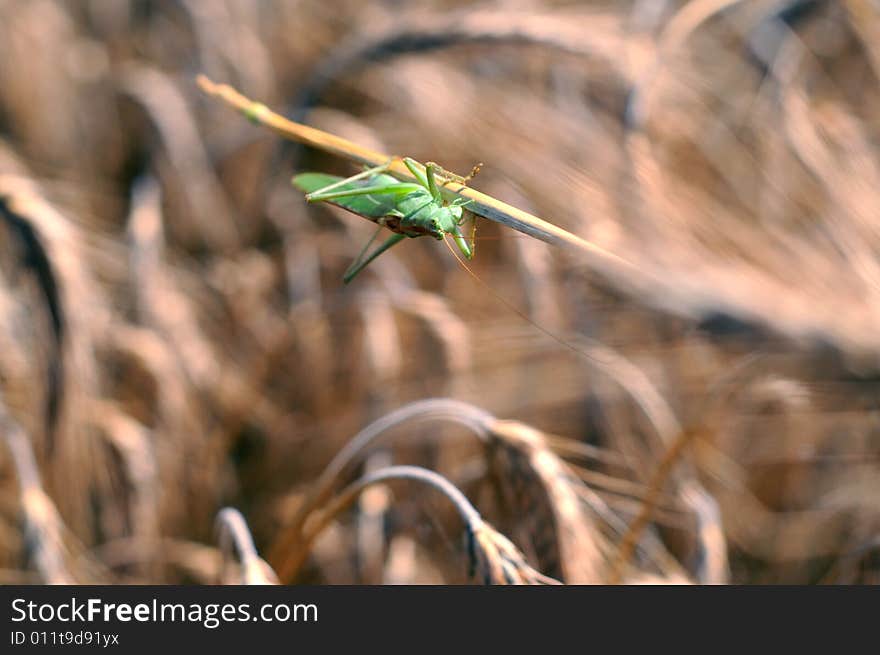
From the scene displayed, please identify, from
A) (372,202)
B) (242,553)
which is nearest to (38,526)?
(242,553)

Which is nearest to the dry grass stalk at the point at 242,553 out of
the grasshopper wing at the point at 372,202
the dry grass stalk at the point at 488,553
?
the dry grass stalk at the point at 488,553

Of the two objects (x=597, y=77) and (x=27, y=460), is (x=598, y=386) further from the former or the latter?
(x=27, y=460)

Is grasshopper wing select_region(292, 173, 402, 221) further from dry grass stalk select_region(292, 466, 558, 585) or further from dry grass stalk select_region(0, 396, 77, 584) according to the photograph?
dry grass stalk select_region(0, 396, 77, 584)

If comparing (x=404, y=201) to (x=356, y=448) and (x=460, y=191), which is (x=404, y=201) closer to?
(x=460, y=191)

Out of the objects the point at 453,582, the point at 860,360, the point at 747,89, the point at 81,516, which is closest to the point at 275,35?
the point at 747,89

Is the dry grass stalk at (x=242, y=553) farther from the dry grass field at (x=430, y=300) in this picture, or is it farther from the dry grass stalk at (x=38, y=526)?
the dry grass stalk at (x=38, y=526)

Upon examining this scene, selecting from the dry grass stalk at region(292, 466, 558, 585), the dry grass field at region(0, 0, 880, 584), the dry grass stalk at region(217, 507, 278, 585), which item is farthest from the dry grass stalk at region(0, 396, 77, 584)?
the dry grass stalk at region(292, 466, 558, 585)
